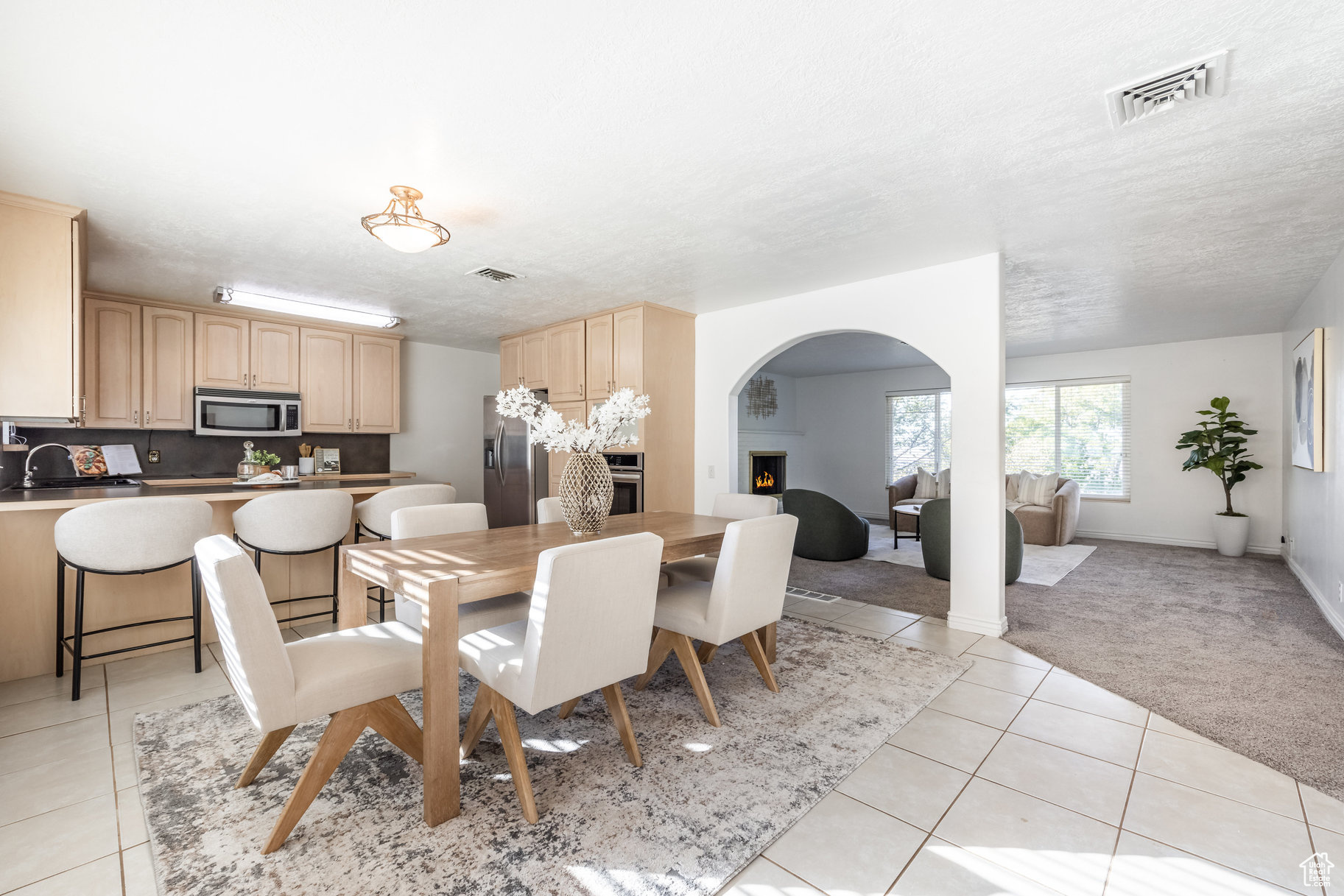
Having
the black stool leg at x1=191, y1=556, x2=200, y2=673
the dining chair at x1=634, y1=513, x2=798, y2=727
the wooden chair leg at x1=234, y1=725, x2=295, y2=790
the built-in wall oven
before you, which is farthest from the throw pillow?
the black stool leg at x1=191, y1=556, x2=200, y2=673

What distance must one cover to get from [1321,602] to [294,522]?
6547 millimetres

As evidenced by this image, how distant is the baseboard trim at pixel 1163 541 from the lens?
20.0 feet

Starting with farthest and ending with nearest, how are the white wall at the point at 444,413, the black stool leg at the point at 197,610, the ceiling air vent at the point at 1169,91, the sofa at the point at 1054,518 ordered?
the sofa at the point at 1054,518
the white wall at the point at 444,413
the black stool leg at the point at 197,610
the ceiling air vent at the point at 1169,91

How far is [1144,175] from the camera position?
249cm

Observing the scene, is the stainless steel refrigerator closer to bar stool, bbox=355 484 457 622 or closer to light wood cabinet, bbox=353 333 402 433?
light wood cabinet, bbox=353 333 402 433

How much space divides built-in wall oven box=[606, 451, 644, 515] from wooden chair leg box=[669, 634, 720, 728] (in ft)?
7.17

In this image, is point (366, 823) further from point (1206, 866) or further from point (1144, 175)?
point (1144, 175)

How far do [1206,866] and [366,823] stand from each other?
7.70ft

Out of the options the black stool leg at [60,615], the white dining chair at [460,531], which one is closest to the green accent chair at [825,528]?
the white dining chair at [460,531]

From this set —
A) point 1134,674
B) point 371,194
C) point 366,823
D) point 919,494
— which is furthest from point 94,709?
point 919,494

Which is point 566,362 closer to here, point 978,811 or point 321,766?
point 321,766

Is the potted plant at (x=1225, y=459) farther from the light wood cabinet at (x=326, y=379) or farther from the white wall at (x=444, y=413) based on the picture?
the light wood cabinet at (x=326, y=379)

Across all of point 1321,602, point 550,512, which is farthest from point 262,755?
point 1321,602

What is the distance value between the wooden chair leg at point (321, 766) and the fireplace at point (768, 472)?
7.12m
